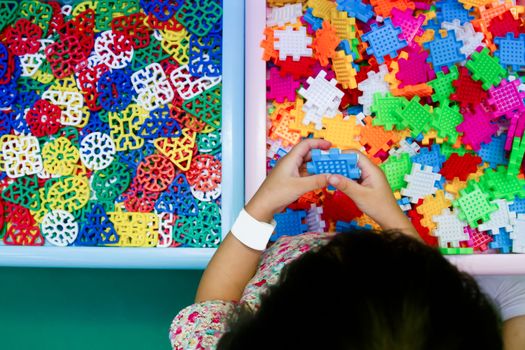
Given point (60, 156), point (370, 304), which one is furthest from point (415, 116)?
point (60, 156)

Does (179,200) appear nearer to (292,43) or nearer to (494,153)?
(292,43)

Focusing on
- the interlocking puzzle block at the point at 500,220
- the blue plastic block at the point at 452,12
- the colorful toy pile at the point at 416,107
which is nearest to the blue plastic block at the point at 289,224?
the colorful toy pile at the point at 416,107

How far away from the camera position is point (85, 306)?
1220 mm

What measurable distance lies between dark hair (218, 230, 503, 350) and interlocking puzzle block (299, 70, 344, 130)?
0.47m

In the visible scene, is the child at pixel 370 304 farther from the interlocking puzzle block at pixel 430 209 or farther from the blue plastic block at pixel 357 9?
the blue plastic block at pixel 357 9

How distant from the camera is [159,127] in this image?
2.98ft

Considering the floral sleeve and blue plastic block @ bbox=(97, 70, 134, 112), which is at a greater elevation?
blue plastic block @ bbox=(97, 70, 134, 112)

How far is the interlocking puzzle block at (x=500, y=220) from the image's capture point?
2.77ft

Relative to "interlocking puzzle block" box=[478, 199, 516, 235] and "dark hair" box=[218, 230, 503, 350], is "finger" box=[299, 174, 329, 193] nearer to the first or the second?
"dark hair" box=[218, 230, 503, 350]

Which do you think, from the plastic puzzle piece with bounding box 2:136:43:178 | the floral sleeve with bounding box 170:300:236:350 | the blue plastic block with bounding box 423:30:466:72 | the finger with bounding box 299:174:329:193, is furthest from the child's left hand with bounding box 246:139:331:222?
the plastic puzzle piece with bounding box 2:136:43:178

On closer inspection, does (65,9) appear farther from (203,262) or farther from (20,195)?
(203,262)

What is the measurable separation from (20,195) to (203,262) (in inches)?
15.6

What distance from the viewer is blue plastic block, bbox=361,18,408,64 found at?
865 mm

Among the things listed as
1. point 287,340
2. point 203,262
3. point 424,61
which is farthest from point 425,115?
point 287,340
